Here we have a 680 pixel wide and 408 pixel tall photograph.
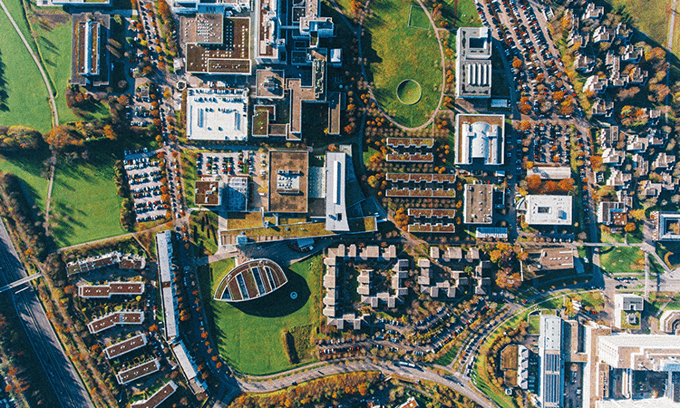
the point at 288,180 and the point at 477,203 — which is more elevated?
the point at 288,180

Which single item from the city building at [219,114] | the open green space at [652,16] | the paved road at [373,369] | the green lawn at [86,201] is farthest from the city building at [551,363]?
the green lawn at [86,201]

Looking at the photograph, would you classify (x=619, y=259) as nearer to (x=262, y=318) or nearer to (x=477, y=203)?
(x=477, y=203)

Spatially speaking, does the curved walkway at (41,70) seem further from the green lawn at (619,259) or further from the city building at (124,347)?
the green lawn at (619,259)

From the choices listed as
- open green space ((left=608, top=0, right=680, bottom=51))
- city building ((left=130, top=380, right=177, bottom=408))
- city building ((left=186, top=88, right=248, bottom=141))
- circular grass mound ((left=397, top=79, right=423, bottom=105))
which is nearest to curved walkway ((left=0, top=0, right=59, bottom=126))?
city building ((left=186, top=88, right=248, bottom=141))

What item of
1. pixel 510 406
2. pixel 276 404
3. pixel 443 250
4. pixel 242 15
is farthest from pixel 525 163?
pixel 276 404

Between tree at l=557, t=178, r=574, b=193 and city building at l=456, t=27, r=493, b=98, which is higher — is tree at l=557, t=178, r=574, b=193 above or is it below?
below

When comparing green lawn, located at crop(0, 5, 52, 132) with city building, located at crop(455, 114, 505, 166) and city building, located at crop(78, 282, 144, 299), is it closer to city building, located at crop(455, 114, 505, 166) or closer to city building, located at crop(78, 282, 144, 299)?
city building, located at crop(78, 282, 144, 299)

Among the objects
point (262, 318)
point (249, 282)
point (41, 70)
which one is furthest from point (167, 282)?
point (41, 70)
